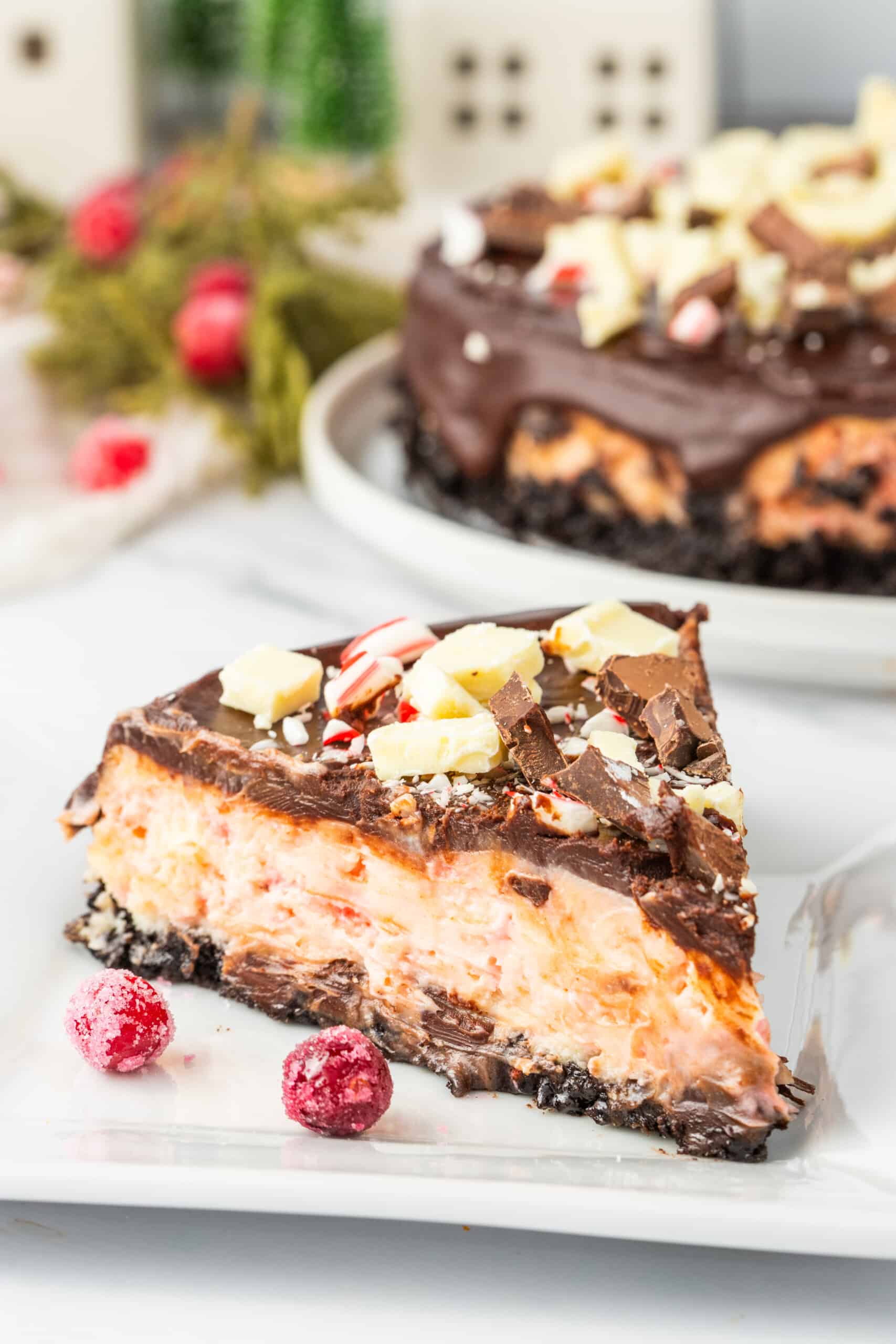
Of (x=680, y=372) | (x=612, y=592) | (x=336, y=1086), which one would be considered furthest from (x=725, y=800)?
(x=680, y=372)

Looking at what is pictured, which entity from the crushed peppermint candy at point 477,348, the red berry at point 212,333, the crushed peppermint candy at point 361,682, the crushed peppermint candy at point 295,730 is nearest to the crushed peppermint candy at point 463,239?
the crushed peppermint candy at point 477,348

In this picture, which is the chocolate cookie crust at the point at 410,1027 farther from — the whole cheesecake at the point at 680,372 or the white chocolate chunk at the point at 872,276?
the white chocolate chunk at the point at 872,276

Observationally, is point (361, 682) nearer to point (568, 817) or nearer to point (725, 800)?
point (568, 817)

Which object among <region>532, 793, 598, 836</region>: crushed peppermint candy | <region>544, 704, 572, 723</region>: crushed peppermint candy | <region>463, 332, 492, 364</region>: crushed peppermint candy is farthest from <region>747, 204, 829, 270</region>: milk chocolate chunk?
<region>532, 793, 598, 836</region>: crushed peppermint candy

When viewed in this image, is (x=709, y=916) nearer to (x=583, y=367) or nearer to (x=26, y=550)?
(x=583, y=367)

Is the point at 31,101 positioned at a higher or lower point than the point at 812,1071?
higher

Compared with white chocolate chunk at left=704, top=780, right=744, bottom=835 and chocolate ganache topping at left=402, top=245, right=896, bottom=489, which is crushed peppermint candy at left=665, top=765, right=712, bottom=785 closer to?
white chocolate chunk at left=704, top=780, right=744, bottom=835

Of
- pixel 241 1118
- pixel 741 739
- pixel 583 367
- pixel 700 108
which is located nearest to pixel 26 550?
pixel 583 367
